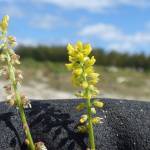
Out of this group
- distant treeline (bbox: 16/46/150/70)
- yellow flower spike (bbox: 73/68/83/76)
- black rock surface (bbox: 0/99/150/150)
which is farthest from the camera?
distant treeline (bbox: 16/46/150/70)

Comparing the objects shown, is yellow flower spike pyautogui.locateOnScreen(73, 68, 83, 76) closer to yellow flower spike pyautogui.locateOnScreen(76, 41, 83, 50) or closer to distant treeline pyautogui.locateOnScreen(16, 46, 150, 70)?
yellow flower spike pyautogui.locateOnScreen(76, 41, 83, 50)

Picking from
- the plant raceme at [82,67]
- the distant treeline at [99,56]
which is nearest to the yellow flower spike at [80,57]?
the plant raceme at [82,67]

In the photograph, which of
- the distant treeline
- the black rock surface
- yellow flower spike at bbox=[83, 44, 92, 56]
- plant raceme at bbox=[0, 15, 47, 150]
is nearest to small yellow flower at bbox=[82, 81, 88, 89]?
yellow flower spike at bbox=[83, 44, 92, 56]

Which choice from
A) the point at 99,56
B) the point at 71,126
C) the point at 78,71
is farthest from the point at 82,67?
the point at 99,56

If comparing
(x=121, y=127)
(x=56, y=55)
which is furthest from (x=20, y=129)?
(x=56, y=55)

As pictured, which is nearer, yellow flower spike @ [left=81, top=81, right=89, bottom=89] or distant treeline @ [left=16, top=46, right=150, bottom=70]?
yellow flower spike @ [left=81, top=81, right=89, bottom=89]

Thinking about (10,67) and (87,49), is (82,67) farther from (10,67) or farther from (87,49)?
(10,67)

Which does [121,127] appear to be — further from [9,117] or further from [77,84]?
[77,84]
